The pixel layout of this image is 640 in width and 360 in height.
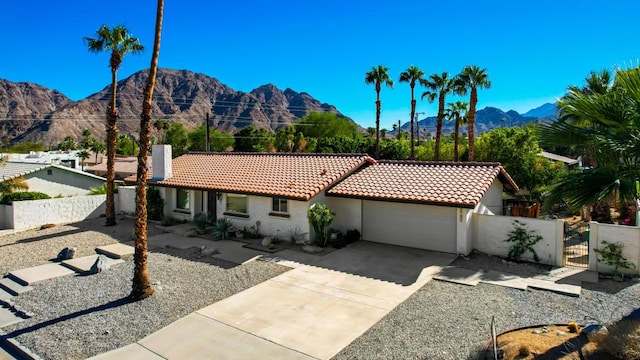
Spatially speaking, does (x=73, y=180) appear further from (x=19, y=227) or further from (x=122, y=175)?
(x=122, y=175)

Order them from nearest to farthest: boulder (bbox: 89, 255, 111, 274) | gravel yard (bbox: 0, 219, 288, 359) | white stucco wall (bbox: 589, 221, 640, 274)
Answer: gravel yard (bbox: 0, 219, 288, 359) → white stucco wall (bbox: 589, 221, 640, 274) → boulder (bbox: 89, 255, 111, 274)

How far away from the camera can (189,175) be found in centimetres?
2214

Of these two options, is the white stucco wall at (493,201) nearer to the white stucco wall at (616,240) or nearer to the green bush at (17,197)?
the white stucco wall at (616,240)

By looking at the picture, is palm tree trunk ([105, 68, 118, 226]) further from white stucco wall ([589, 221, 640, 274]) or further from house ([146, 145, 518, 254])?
white stucco wall ([589, 221, 640, 274])

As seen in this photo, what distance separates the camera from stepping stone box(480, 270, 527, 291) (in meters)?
11.7

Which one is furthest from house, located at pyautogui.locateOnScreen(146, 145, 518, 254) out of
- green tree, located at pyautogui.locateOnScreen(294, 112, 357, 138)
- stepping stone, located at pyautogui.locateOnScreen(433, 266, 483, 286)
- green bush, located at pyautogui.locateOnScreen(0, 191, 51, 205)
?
green tree, located at pyautogui.locateOnScreen(294, 112, 357, 138)

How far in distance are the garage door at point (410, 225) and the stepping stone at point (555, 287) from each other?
3.56 metres

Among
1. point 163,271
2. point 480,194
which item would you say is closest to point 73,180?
point 163,271

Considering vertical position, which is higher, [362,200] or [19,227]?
[362,200]

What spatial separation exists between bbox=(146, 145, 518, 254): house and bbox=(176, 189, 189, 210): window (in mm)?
54

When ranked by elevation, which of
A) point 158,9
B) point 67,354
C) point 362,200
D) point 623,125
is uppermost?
point 158,9

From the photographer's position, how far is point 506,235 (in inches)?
576

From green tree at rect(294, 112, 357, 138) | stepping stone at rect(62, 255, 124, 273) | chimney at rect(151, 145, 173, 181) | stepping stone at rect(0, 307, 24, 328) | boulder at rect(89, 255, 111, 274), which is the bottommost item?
stepping stone at rect(0, 307, 24, 328)

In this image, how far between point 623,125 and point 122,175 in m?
44.9
